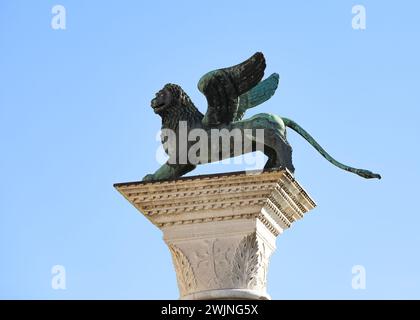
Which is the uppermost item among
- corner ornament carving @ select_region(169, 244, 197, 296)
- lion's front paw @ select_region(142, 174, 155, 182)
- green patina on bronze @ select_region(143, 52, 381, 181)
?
green patina on bronze @ select_region(143, 52, 381, 181)

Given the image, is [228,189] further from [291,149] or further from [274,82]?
[274,82]

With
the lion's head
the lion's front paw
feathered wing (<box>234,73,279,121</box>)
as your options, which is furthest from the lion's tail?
the lion's front paw

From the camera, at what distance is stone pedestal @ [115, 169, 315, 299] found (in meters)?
17.3

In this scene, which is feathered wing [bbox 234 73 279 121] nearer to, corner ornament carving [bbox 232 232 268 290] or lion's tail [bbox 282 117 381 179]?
lion's tail [bbox 282 117 381 179]

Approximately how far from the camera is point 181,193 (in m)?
17.5

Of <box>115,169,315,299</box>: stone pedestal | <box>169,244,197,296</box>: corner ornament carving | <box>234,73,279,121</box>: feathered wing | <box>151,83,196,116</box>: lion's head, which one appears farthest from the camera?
<box>234,73,279,121</box>: feathered wing

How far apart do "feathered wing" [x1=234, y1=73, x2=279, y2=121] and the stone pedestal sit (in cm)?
162

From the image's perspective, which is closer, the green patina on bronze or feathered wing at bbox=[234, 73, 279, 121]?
the green patina on bronze

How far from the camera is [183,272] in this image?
17.7m
